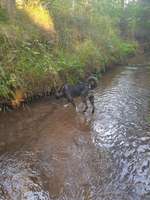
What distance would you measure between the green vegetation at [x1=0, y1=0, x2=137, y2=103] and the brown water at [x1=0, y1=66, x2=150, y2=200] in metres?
1.05

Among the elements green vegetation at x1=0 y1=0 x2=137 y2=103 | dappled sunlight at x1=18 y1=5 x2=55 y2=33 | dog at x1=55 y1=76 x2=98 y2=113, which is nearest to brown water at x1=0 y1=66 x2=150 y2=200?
dog at x1=55 y1=76 x2=98 y2=113

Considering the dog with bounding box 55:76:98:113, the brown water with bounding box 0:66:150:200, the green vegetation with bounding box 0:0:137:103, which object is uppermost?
the green vegetation with bounding box 0:0:137:103

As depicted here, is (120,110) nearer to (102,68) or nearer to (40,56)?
(40,56)

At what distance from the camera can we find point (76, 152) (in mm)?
7879

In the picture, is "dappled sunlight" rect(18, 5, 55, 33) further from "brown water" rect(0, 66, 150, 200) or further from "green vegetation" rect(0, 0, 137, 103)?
"brown water" rect(0, 66, 150, 200)

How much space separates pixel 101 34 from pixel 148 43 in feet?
43.1

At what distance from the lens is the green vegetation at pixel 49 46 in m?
11.3

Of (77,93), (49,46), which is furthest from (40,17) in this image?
(77,93)

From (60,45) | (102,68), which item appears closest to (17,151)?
(60,45)

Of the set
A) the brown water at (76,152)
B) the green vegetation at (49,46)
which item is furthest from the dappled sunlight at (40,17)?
the brown water at (76,152)

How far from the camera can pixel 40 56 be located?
41.5 ft

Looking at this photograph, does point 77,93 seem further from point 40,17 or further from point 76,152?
point 40,17

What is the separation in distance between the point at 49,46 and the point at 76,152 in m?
6.73

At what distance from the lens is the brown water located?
6.19 m
